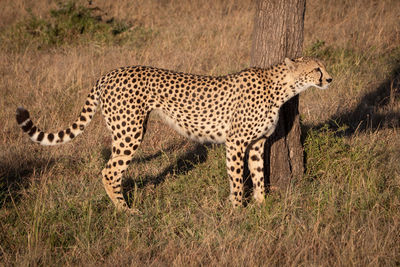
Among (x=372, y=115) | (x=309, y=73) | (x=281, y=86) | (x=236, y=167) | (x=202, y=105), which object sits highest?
(x=309, y=73)

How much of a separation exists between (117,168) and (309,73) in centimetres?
171

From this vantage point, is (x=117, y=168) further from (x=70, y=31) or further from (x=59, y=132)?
(x=70, y=31)

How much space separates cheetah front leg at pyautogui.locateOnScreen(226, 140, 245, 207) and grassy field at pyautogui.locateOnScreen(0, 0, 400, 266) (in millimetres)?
127

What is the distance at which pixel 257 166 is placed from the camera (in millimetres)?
4023

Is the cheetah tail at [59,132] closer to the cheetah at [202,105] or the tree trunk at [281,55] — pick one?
the cheetah at [202,105]

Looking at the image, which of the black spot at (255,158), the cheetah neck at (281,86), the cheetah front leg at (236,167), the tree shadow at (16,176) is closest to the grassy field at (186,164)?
the tree shadow at (16,176)

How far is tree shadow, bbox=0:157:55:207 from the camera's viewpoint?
390cm

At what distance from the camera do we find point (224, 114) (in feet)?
12.7

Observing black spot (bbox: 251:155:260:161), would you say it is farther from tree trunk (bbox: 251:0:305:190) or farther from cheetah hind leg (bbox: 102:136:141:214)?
cheetah hind leg (bbox: 102:136:141:214)

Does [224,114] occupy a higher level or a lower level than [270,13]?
lower

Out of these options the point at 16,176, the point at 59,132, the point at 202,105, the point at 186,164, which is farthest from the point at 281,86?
the point at 16,176

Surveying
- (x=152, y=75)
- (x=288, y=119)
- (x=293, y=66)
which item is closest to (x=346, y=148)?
(x=288, y=119)

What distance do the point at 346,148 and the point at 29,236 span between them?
9.34ft

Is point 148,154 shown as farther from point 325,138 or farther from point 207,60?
point 207,60
